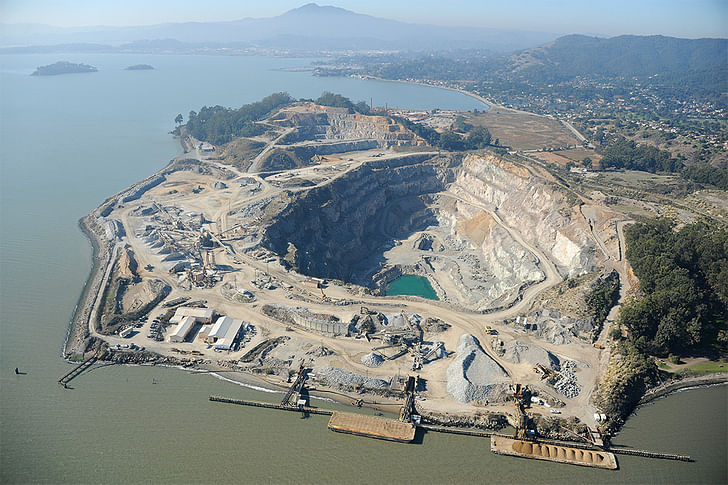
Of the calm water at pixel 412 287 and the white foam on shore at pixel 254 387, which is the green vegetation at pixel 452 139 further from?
the white foam on shore at pixel 254 387

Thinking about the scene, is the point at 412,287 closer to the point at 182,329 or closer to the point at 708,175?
the point at 182,329

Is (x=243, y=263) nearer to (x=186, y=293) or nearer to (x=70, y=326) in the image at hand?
(x=186, y=293)

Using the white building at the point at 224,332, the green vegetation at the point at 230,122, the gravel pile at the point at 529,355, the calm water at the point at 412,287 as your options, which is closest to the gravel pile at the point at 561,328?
the gravel pile at the point at 529,355

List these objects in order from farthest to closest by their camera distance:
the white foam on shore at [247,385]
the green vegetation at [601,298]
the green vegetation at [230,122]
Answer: the green vegetation at [230,122], the green vegetation at [601,298], the white foam on shore at [247,385]

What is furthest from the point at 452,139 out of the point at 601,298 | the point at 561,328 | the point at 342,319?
the point at 342,319

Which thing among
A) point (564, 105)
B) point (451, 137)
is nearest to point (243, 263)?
point (451, 137)

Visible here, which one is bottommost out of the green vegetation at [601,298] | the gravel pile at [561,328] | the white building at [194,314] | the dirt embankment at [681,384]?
the dirt embankment at [681,384]

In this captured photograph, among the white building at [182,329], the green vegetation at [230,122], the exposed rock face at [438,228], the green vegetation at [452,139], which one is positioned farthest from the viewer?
the green vegetation at [230,122]
